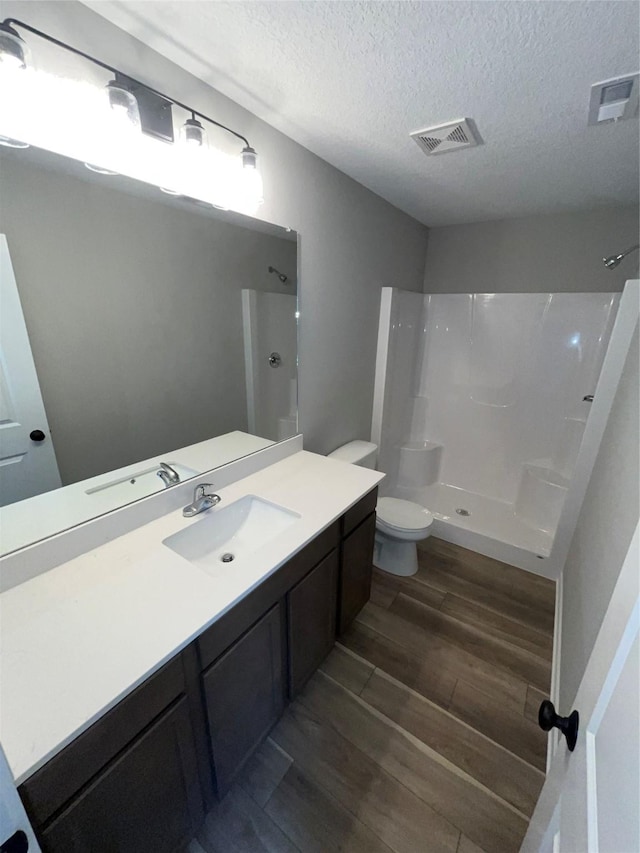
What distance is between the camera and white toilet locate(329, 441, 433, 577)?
2109mm

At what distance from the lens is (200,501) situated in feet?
4.35

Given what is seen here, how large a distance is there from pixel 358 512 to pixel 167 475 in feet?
2.70

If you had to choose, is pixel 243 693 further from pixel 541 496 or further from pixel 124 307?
pixel 541 496

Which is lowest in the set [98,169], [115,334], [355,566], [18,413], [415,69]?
[355,566]

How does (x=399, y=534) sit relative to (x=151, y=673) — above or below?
below

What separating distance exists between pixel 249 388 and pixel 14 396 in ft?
2.80

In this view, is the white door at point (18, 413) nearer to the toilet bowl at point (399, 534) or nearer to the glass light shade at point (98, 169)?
the glass light shade at point (98, 169)

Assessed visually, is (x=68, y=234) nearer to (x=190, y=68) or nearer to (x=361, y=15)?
(x=190, y=68)

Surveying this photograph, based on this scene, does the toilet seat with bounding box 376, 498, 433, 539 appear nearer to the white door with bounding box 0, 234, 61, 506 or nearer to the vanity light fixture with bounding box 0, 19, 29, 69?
the white door with bounding box 0, 234, 61, 506

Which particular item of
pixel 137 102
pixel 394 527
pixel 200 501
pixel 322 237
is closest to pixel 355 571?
pixel 394 527

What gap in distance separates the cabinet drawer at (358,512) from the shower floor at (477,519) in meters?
1.19

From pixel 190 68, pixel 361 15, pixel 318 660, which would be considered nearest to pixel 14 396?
pixel 190 68

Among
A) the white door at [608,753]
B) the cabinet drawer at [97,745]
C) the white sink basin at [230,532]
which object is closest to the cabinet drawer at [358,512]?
the white sink basin at [230,532]

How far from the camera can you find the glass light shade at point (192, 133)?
3.51 feet
